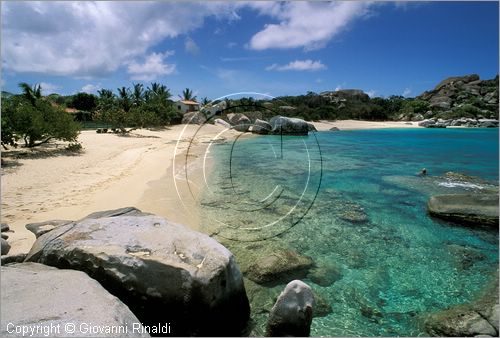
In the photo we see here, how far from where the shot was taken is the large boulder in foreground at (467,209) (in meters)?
10.3

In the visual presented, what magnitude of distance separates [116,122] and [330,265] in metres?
31.6

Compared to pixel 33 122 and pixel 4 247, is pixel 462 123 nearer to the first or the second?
pixel 33 122

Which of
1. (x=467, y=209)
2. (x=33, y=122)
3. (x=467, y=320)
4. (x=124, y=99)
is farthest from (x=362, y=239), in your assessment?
(x=124, y=99)

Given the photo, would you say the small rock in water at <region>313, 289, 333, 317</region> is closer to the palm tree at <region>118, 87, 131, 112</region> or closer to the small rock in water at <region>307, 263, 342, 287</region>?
the small rock in water at <region>307, 263, 342, 287</region>

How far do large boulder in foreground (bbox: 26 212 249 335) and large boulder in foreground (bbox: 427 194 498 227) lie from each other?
8702 millimetres

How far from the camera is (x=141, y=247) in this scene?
461 centimetres

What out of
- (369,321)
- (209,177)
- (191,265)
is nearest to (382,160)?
(209,177)

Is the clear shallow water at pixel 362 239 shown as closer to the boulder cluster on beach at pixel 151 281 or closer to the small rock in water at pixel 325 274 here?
the small rock in water at pixel 325 274

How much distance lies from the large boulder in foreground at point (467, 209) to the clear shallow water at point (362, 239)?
49 centimetres

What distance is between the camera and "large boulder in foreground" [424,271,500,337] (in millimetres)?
5000

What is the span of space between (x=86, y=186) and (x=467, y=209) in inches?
513

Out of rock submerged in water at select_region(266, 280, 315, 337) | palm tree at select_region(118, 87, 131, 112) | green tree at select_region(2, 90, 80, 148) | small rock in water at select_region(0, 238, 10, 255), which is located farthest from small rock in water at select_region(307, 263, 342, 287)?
palm tree at select_region(118, 87, 131, 112)

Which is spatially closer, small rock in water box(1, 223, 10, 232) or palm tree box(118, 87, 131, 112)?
small rock in water box(1, 223, 10, 232)

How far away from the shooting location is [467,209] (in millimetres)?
10609
